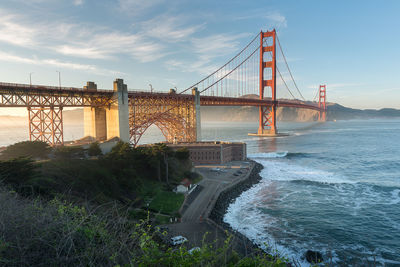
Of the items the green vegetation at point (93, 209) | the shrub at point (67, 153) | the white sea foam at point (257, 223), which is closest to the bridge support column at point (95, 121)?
the green vegetation at point (93, 209)

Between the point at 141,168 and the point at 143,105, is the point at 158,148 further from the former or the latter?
the point at 143,105

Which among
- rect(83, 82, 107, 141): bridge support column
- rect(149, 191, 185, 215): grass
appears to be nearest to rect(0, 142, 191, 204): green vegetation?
rect(149, 191, 185, 215): grass

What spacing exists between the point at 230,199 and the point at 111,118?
23.9m

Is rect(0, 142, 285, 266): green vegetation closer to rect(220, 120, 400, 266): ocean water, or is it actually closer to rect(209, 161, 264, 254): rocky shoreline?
rect(209, 161, 264, 254): rocky shoreline

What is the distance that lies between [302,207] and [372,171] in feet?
83.2

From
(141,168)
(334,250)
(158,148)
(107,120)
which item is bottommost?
(334,250)

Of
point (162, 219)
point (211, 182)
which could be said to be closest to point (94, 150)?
point (162, 219)

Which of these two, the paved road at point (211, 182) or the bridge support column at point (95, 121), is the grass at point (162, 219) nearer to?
the paved road at point (211, 182)

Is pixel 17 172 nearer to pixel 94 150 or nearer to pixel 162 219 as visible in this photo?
pixel 162 219

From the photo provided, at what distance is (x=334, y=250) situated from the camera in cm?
1977

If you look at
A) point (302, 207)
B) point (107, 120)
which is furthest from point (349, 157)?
point (107, 120)

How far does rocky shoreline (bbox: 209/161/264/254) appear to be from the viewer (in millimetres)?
22250

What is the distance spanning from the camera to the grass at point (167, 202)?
1005 inches

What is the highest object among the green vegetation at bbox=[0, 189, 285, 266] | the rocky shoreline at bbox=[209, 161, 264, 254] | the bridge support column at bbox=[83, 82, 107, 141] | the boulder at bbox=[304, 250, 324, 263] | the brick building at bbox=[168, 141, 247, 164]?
the bridge support column at bbox=[83, 82, 107, 141]
